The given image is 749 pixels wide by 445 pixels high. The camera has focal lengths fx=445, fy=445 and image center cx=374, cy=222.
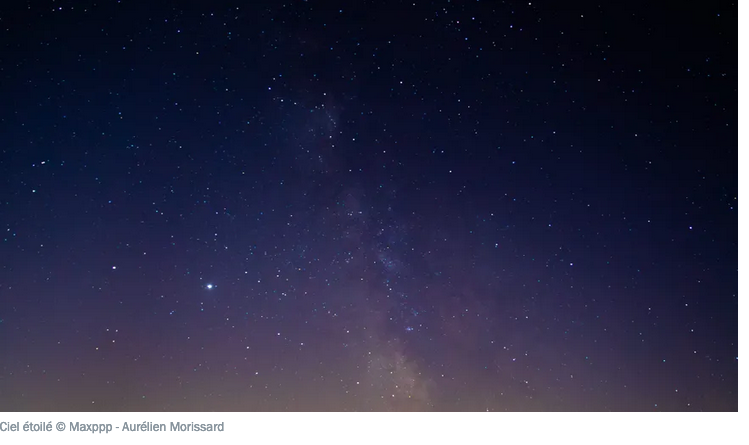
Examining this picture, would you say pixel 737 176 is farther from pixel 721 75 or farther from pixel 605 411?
pixel 605 411

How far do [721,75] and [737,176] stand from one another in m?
0.35
